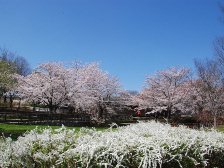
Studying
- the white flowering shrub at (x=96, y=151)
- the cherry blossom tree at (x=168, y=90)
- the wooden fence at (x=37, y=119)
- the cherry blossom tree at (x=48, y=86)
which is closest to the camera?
the white flowering shrub at (x=96, y=151)

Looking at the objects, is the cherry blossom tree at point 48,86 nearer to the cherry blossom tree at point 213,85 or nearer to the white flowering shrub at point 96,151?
the cherry blossom tree at point 213,85

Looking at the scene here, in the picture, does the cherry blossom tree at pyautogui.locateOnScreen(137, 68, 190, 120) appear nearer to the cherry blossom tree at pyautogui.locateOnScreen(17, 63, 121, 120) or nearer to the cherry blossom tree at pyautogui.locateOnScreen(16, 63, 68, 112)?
the cherry blossom tree at pyautogui.locateOnScreen(17, 63, 121, 120)

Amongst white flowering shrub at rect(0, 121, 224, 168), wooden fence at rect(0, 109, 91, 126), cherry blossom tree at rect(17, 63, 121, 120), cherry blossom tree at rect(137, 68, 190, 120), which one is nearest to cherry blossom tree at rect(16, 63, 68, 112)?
cherry blossom tree at rect(17, 63, 121, 120)

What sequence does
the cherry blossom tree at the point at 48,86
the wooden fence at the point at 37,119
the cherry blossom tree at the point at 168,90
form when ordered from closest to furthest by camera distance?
the wooden fence at the point at 37,119 → the cherry blossom tree at the point at 48,86 → the cherry blossom tree at the point at 168,90

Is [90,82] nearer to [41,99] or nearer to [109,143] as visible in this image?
[41,99]

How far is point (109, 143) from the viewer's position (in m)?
6.42

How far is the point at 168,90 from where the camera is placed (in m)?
56.3

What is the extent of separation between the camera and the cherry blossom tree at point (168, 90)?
55906 mm

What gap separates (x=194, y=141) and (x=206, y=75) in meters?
36.4

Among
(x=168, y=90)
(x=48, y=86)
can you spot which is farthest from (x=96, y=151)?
(x=168, y=90)

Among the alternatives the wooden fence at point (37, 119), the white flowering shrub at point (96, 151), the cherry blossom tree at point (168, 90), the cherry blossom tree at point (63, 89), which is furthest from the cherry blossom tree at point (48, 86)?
the white flowering shrub at point (96, 151)

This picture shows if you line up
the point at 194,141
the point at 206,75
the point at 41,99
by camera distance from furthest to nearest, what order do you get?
1. the point at 41,99
2. the point at 206,75
3. the point at 194,141

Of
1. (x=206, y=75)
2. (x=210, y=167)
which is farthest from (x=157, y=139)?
(x=206, y=75)

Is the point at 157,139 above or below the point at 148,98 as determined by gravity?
below
